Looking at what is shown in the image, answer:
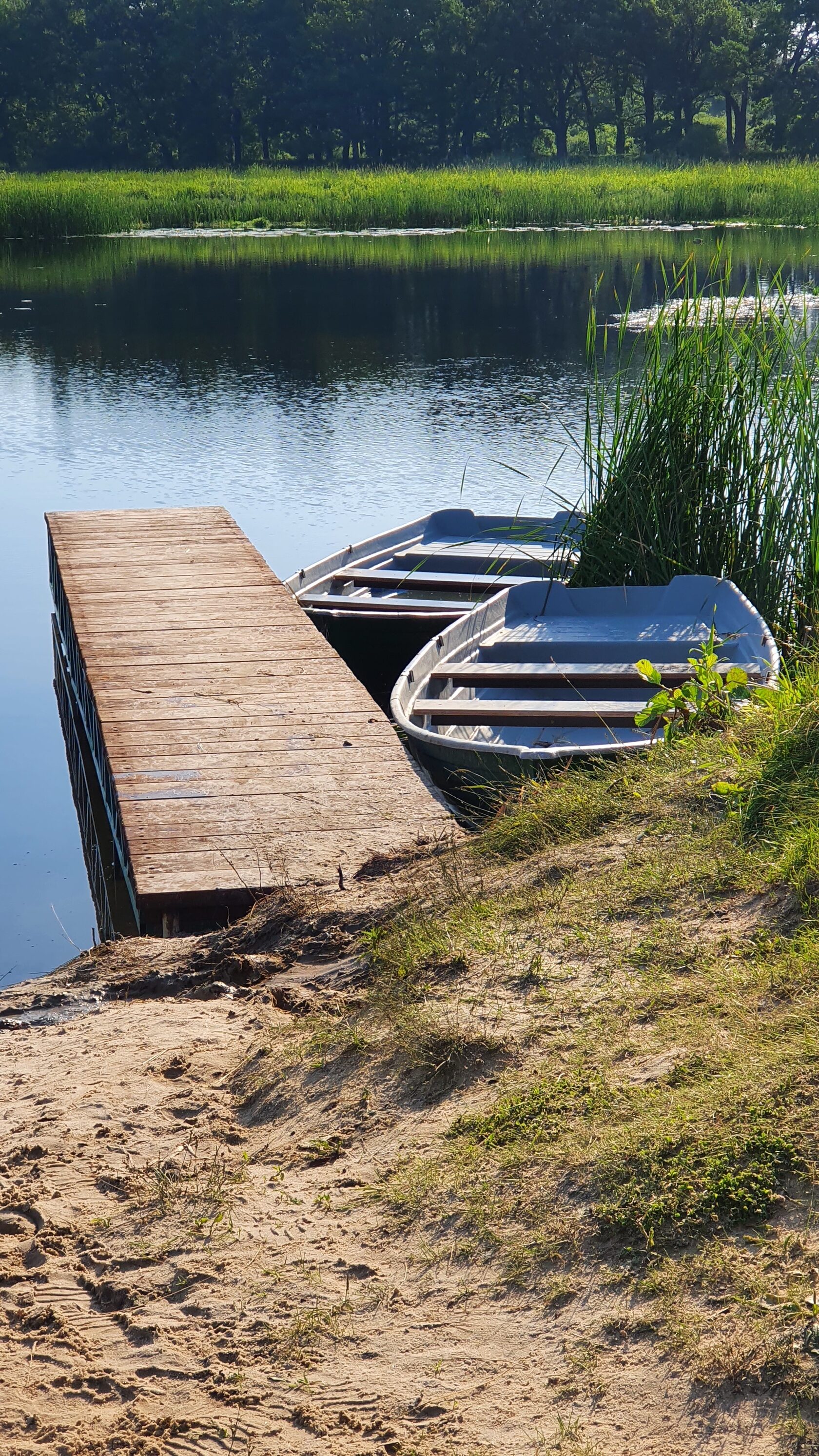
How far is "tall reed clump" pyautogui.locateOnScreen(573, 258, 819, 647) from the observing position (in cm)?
591

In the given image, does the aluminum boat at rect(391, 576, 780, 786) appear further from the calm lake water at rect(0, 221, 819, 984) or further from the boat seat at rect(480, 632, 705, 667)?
the calm lake water at rect(0, 221, 819, 984)

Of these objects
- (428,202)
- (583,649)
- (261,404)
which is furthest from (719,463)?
(428,202)

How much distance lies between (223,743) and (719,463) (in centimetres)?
266

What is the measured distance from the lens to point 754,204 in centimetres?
3103

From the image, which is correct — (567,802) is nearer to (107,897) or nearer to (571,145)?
(107,897)

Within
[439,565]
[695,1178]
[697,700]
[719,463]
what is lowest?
[439,565]

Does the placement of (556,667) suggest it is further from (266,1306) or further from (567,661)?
(266,1306)

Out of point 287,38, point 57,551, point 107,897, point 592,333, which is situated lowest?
point 107,897

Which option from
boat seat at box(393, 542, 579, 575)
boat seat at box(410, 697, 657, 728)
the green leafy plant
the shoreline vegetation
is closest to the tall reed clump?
boat seat at box(410, 697, 657, 728)

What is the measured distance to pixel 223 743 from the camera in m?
5.04

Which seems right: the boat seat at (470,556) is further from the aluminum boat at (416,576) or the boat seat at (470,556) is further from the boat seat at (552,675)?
the boat seat at (552,675)

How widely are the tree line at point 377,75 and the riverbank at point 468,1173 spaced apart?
5509 centimetres

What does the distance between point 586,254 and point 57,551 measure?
21.2 meters

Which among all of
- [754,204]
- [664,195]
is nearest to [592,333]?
[754,204]
